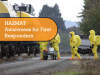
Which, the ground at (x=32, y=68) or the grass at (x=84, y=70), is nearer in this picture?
the grass at (x=84, y=70)

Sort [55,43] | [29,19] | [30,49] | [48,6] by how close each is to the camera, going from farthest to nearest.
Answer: [48,6], [30,49], [29,19], [55,43]

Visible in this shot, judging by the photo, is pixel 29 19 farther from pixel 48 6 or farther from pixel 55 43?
pixel 48 6

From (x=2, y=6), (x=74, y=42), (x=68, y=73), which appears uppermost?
(x=2, y=6)

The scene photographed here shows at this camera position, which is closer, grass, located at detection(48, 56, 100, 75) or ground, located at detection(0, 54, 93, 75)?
grass, located at detection(48, 56, 100, 75)

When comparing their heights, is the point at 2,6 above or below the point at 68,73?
above

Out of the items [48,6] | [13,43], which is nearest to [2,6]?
[13,43]

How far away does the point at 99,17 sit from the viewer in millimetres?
35094

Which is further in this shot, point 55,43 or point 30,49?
point 30,49

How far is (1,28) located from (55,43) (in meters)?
5.23

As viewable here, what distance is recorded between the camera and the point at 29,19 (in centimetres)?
1989

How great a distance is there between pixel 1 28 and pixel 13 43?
3.02 meters

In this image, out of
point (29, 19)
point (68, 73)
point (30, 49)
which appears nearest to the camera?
point (68, 73)

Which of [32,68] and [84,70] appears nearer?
[84,70]

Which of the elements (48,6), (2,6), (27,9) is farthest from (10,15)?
(48,6)
